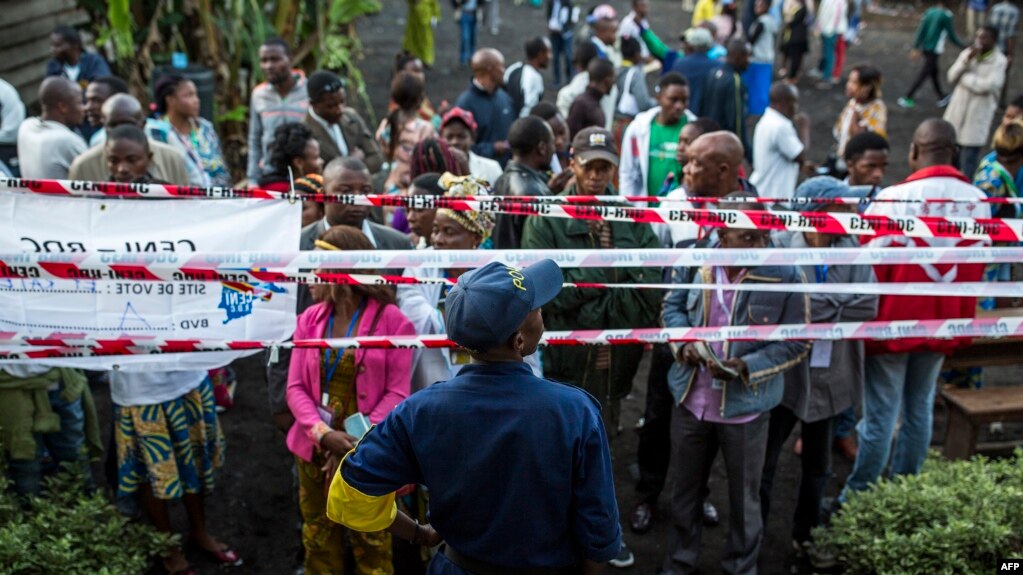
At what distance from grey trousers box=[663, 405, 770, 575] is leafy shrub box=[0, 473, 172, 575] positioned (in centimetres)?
249

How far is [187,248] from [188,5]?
713cm

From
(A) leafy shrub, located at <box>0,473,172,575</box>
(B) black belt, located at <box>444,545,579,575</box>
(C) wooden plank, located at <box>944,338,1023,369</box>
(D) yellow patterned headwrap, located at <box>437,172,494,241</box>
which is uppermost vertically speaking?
(D) yellow patterned headwrap, located at <box>437,172,494,241</box>

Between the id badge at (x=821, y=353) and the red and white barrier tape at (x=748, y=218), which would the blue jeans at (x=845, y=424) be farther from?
the red and white barrier tape at (x=748, y=218)

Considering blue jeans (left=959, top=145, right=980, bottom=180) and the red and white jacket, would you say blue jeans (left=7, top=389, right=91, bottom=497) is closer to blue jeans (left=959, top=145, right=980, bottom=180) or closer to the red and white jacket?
the red and white jacket

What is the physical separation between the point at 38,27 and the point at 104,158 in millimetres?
7497

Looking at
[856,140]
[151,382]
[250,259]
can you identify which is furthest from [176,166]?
[856,140]

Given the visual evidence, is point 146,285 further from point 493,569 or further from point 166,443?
point 493,569

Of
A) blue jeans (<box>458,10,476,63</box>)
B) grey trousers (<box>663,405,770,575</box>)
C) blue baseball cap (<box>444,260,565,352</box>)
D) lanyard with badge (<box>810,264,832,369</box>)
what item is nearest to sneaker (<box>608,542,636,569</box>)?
grey trousers (<box>663,405,770,575</box>)

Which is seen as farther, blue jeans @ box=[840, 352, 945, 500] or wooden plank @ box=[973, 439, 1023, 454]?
wooden plank @ box=[973, 439, 1023, 454]

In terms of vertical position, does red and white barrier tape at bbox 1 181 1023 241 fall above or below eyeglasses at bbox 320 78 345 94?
below

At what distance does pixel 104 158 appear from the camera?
5.89m

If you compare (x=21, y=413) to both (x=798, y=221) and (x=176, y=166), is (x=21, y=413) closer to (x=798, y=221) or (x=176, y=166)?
(x=176, y=166)

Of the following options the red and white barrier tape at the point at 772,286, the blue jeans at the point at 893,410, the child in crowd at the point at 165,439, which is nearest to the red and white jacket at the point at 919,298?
the blue jeans at the point at 893,410

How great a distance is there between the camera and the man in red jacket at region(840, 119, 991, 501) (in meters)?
4.82
